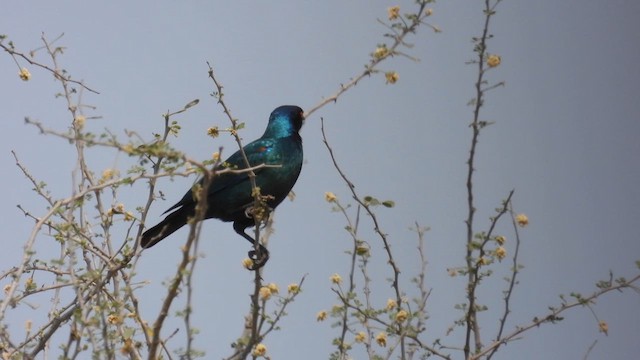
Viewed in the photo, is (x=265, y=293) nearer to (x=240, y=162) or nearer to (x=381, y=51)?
(x=381, y=51)

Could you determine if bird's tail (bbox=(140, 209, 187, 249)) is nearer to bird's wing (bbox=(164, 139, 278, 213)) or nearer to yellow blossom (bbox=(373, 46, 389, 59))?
bird's wing (bbox=(164, 139, 278, 213))

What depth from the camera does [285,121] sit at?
6.63 meters

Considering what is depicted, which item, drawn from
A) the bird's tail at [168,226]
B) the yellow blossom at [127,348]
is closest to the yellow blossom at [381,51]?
the yellow blossom at [127,348]

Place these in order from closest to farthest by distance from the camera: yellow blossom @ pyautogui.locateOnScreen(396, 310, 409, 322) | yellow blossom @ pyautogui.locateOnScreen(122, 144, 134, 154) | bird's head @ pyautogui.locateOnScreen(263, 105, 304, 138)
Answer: yellow blossom @ pyautogui.locateOnScreen(122, 144, 134, 154)
yellow blossom @ pyautogui.locateOnScreen(396, 310, 409, 322)
bird's head @ pyautogui.locateOnScreen(263, 105, 304, 138)

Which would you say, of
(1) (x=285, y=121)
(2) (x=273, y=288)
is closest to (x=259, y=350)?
(2) (x=273, y=288)

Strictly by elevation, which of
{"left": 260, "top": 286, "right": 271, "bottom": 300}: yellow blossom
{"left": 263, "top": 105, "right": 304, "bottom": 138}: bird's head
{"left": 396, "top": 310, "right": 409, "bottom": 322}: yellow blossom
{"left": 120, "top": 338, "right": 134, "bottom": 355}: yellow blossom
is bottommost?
{"left": 120, "top": 338, "right": 134, "bottom": 355}: yellow blossom

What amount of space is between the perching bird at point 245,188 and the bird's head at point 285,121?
0.07 meters

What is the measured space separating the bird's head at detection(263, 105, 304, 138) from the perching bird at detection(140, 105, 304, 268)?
7 centimetres

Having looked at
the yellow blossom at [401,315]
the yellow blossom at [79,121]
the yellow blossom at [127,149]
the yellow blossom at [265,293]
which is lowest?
the yellow blossom at [127,149]

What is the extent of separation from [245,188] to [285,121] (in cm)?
76

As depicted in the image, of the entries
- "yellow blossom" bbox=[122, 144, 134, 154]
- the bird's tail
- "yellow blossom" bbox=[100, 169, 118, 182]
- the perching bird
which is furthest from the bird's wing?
"yellow blossom" bbox=[122, 144, 134, 154]

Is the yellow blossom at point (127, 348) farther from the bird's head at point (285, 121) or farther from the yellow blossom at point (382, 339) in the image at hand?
the bird's head at point (285, 121)

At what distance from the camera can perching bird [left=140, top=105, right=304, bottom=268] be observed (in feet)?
19.4

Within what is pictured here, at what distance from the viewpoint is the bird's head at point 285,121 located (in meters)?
6.54
